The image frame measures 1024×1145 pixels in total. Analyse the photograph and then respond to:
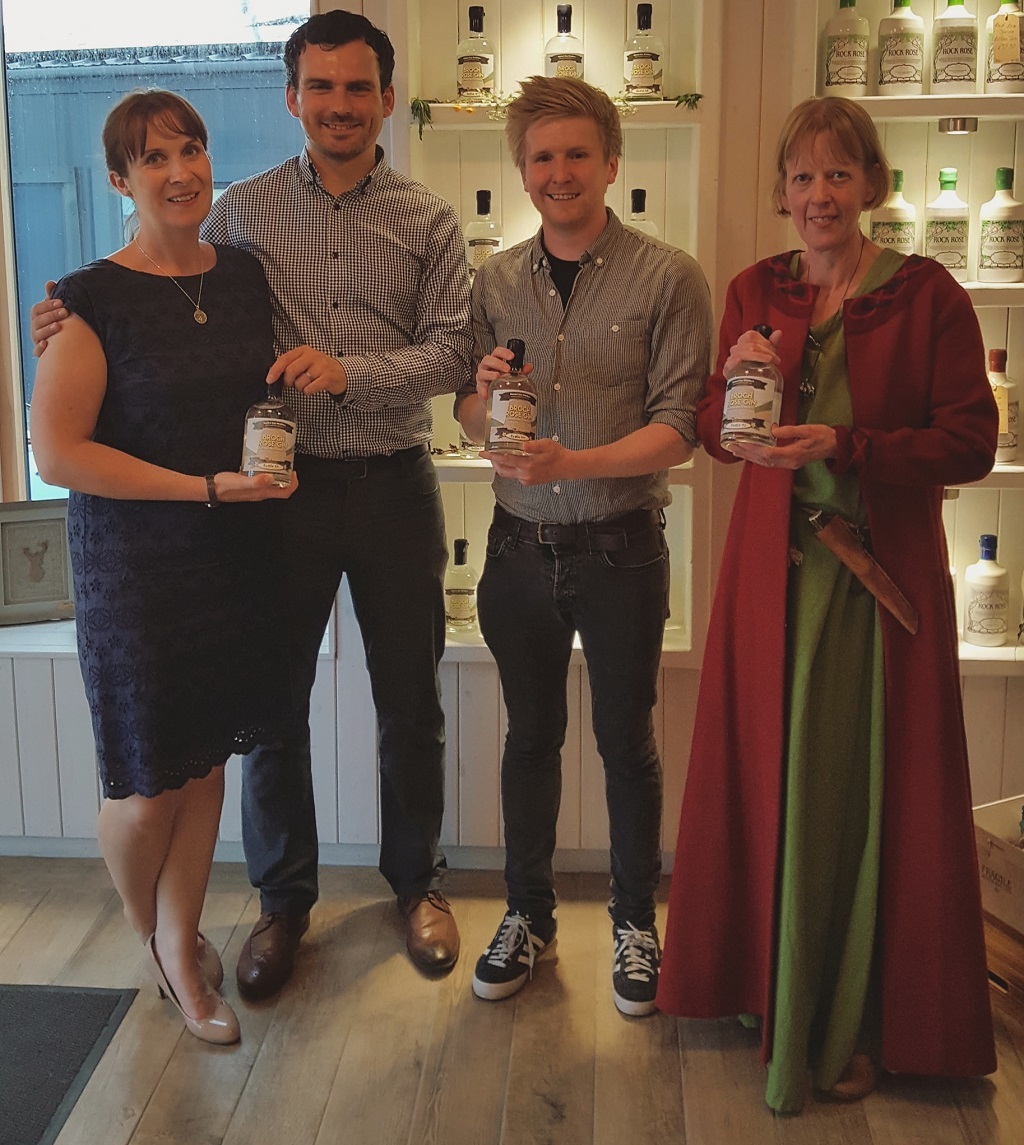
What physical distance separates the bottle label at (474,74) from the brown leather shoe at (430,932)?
63.9 inches

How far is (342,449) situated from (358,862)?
1098 millimetres

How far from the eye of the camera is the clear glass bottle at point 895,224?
8.23ft

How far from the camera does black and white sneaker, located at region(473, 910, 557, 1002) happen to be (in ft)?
7.58

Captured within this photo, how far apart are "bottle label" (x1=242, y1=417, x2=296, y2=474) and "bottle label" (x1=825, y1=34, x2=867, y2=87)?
134 cm

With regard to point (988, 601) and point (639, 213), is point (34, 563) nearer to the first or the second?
point (639, 213)

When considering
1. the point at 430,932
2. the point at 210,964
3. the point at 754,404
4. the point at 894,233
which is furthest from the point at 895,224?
the point at 210,964

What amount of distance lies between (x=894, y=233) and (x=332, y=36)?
1151 mm

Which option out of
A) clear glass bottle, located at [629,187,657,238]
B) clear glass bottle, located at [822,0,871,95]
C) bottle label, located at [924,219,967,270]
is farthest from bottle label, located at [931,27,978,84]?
clear glass bottle, located at [629,187,657,238]

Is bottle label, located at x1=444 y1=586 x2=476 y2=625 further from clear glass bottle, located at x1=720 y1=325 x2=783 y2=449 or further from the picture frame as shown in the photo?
clear glass bottle, located at x1=720 y1=325 x2=783 y2=449

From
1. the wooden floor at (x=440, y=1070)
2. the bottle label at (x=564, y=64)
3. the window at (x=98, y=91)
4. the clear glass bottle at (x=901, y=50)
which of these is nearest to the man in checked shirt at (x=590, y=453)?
the wooden floor at (x=440, y=1070)

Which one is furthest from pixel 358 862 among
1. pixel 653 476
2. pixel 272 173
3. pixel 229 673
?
pixel 272 173

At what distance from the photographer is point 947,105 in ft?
7.85

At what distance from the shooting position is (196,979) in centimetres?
219

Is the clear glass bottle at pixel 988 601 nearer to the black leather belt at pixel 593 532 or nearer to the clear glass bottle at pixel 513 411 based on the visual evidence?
the black leather belt at pixel 593 532
